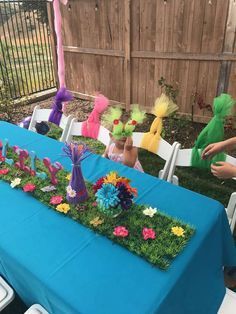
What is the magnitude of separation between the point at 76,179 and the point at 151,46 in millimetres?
3747

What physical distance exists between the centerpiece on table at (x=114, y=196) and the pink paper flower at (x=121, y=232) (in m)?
0.09

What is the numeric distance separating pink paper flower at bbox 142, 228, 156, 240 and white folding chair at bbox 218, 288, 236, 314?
0.56 metres

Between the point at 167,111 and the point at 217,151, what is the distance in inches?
23.8

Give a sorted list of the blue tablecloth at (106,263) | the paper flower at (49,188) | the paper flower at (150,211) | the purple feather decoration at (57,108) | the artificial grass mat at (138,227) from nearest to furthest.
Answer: the blue tablecloth at (106,263) < the artificial grass mat at (138,227) < the paper flower at (150,211) < the paper flower at (49,188) < the purple feather decoration at (57,108)

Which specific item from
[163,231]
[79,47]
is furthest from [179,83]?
[163,231]

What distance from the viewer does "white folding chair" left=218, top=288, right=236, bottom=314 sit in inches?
58.1

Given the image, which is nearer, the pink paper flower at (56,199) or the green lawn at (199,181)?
the pink paper flower at (56,199)

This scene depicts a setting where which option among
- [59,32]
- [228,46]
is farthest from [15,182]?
[228,46]

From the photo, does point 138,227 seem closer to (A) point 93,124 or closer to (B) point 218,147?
(B) point 218,147

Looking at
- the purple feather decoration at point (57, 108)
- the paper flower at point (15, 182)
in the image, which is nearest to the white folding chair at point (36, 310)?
the paper flower at point (15, 182)

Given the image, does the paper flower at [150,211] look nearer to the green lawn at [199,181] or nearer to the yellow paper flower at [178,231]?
the yellow paper flower at [178,231]

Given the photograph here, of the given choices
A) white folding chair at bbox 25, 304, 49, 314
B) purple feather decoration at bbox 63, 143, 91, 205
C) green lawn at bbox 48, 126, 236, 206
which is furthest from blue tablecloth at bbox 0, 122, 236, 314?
green lawn at bbox 48, 126, 236, 206

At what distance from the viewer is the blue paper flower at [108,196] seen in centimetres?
142

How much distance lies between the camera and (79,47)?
5730 mm
